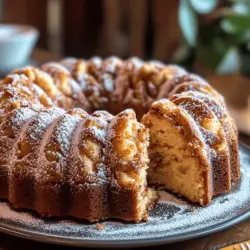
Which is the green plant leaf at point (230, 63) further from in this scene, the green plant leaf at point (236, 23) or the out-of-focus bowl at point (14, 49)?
the out-of-focus bowl at point (14, 49)

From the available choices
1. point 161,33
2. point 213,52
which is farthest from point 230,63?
point 161,33

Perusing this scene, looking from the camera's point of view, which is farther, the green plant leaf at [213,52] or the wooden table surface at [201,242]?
the green plant leaf at [213,52]

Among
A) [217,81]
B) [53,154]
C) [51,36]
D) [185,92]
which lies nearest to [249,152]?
[185,92]

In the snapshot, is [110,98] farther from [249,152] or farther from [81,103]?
[249,152]

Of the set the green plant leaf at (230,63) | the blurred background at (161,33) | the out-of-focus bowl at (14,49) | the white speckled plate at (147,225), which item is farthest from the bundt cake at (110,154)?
the out-of-focus bowl at (14,49)

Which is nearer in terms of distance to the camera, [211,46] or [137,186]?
[137,186]

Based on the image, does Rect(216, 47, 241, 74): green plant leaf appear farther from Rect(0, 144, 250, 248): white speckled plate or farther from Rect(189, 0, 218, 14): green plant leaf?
Rect(0, 144, 250, 248): white speckled plate

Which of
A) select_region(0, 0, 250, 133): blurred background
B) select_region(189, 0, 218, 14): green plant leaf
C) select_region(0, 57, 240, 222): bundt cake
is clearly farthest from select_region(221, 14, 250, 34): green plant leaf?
select_region(0, 57, 240, 222): bundt cake

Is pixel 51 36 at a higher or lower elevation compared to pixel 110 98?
lower
